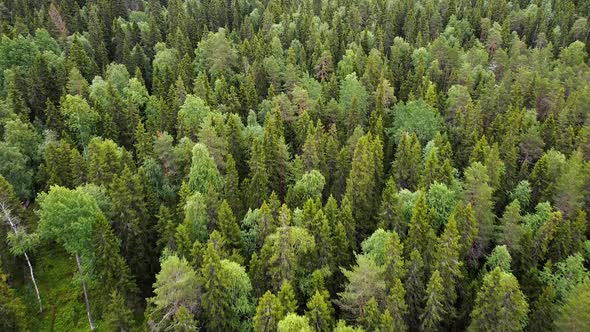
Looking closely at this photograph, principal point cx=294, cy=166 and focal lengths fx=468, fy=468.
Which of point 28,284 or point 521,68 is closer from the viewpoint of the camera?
point 28,284

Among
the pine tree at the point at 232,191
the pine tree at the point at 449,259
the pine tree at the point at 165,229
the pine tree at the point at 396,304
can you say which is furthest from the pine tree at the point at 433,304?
the pine tree at the point at 165,229

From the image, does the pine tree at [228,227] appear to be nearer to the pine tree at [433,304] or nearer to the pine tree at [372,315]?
the pine tree at [372,315]

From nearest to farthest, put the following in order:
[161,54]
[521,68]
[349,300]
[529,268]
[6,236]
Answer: [349,300] → [529,268] → [6,236] → [521,68] → [161,54]

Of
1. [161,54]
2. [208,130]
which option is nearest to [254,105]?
[208,130]

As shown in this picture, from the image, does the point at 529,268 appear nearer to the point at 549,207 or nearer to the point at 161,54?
the point at 549,207

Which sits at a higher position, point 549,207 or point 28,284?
point 549,207

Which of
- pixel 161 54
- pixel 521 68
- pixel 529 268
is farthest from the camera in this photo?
pixel 161 54

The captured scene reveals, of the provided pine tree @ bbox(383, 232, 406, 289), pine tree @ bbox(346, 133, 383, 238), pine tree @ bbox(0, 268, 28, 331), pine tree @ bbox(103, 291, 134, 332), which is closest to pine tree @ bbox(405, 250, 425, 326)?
pine tree @ bbox(383, 232, 406, 289)
